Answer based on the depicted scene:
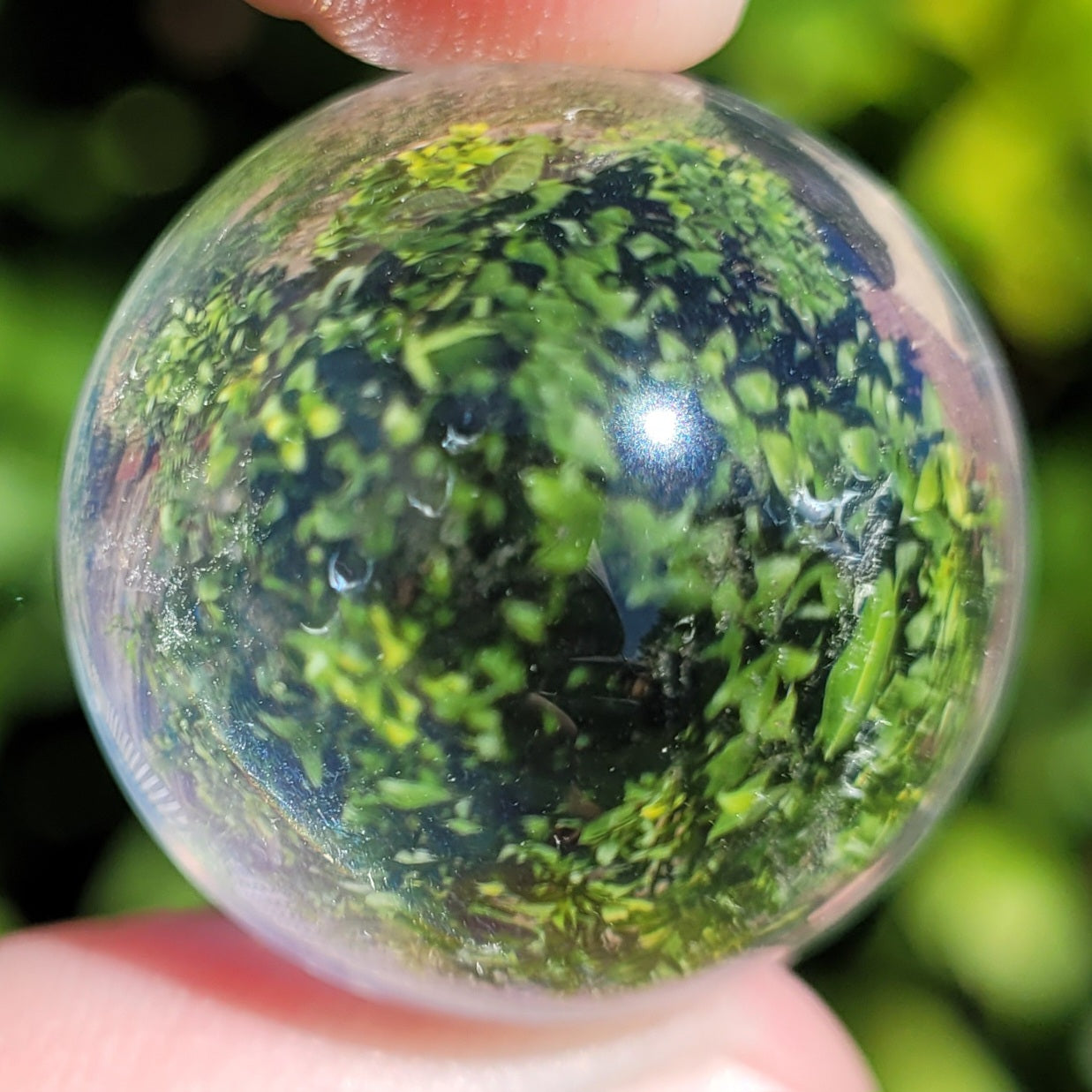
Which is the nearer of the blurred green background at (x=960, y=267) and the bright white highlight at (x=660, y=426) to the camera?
the bright white highlight at (x=660, y=426)

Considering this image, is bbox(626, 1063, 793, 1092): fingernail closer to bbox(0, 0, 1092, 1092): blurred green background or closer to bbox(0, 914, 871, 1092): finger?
bbox(0, 914, 871, 1092): finger

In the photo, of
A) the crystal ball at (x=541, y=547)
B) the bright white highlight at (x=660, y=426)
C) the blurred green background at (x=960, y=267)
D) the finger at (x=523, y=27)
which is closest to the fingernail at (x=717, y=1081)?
the crystal ball at (x=541, y=547)

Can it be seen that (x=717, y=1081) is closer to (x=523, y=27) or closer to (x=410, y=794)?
(x=410, y=794)

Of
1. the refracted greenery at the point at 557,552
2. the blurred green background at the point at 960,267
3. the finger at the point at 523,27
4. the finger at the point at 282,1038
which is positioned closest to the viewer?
the refracted greenery at the point at 557,552

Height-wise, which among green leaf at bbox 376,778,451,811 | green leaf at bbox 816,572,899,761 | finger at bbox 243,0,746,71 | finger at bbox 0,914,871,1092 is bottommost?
finger at bbox 0,914,871,1092

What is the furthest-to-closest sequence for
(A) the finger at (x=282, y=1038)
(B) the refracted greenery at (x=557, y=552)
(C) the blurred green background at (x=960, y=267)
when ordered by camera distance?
1. (C) the blurred green background at (x=960, y=267)
2. (A) the finger at (x=282, y=1038)
3. (B) the refracted greenery at (x=557, y=552)

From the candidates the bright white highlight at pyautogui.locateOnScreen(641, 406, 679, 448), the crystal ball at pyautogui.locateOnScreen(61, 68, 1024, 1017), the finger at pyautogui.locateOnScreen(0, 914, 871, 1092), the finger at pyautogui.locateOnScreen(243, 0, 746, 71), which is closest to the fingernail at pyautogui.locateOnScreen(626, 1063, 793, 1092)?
the finger at pyautogui.locateOnScreen(0, 914, 871, 1092)

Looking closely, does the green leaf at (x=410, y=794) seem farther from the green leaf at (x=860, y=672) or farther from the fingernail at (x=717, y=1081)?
the fingernail at (x=717, y=1081)
